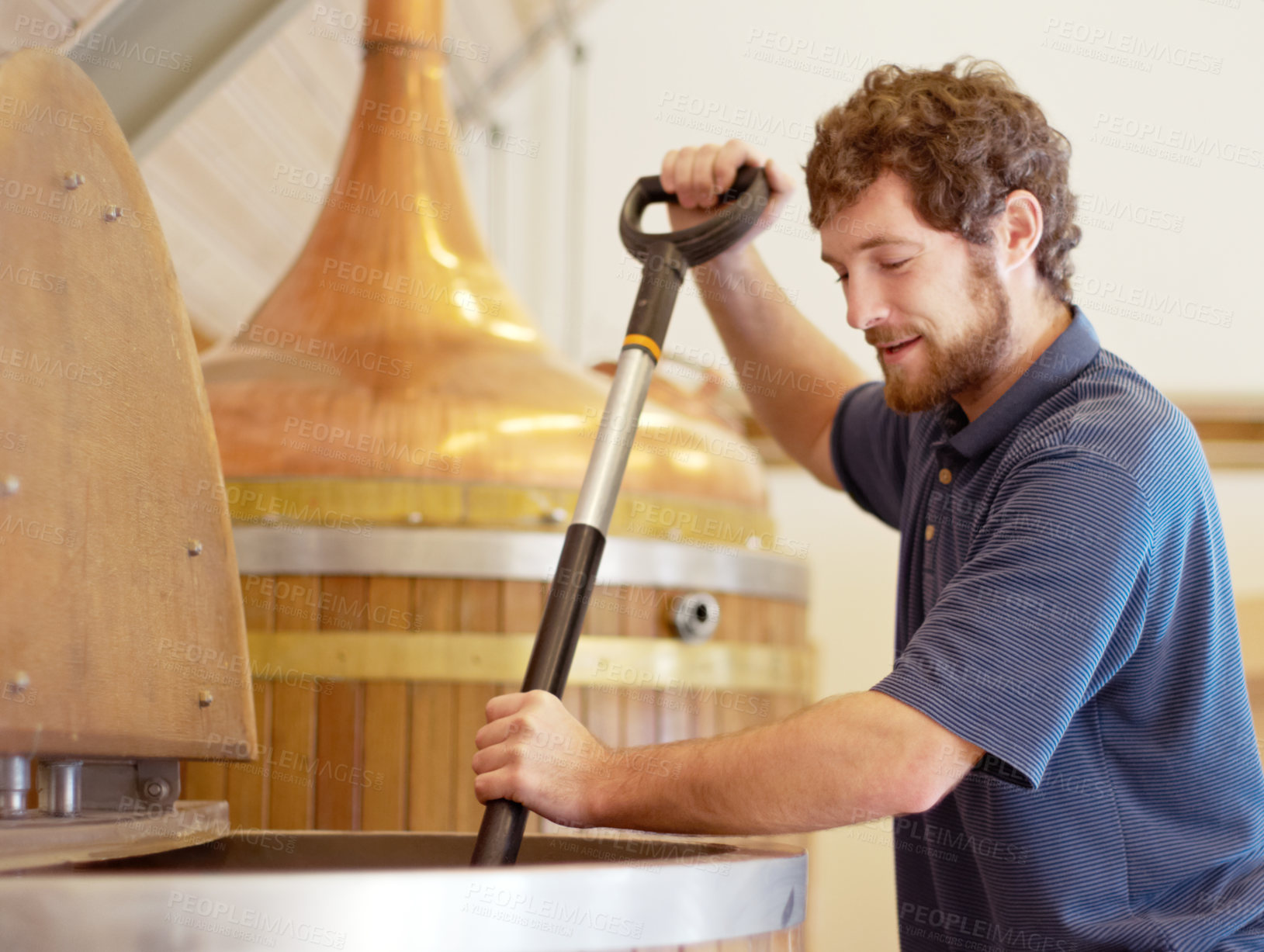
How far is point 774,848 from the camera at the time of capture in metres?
1.01

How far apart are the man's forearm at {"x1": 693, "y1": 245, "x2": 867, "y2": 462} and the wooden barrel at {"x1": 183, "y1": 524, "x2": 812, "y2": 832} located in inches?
13.7

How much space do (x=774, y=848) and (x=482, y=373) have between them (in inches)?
38.1

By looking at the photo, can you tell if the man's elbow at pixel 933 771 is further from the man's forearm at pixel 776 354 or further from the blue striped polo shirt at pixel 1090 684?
the man's forearm at pixel 776 354

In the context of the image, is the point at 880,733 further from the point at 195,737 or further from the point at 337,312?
the point at 337,312

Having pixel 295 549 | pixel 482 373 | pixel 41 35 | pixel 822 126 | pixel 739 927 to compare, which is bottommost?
pixel 739 927

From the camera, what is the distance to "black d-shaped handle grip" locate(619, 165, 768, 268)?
1.32 m

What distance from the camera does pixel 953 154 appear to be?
4.17ft

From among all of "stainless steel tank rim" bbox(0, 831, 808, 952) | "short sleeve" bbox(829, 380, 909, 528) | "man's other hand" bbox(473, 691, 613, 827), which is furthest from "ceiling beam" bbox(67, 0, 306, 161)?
"stainless steel tank rim" bbox(0, 831, 808, 952)

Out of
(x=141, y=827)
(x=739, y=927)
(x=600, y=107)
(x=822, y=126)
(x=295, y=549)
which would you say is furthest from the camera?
(x=600, y=107)

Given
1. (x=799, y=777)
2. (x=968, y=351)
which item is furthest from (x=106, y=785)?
(x=968, y=351)

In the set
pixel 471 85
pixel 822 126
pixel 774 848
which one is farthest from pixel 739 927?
pixel 471 85

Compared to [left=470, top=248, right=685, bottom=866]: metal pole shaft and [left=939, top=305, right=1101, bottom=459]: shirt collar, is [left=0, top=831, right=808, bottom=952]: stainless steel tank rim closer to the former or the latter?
[left=470, top=248, right=685, bottom=866]: metal pole shaft

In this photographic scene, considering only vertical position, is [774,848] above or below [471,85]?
below

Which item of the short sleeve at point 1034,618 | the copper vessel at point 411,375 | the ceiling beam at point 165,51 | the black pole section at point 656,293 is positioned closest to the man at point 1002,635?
the short sleeve at point 1034,618
